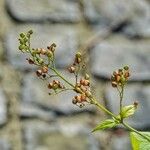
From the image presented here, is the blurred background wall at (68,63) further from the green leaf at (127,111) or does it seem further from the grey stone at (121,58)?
the green leaf at (127,111)

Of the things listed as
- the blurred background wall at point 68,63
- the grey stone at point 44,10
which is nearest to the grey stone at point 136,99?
the blurred background wall at point 68,63

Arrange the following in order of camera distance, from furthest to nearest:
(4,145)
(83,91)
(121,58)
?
(121,58) < (4,145) < (83,91)

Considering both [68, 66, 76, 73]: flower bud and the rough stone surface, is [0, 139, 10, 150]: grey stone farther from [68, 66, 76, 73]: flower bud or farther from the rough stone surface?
[68, 66, 76, 73]: flower bud

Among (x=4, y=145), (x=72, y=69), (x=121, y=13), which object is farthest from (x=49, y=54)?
(x=121, y=13)

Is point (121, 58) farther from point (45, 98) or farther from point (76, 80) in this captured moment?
point (76, 80)

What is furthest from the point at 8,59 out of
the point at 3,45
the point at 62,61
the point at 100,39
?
the point at 100,39

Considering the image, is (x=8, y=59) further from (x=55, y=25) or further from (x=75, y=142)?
(x=75, y=142)
